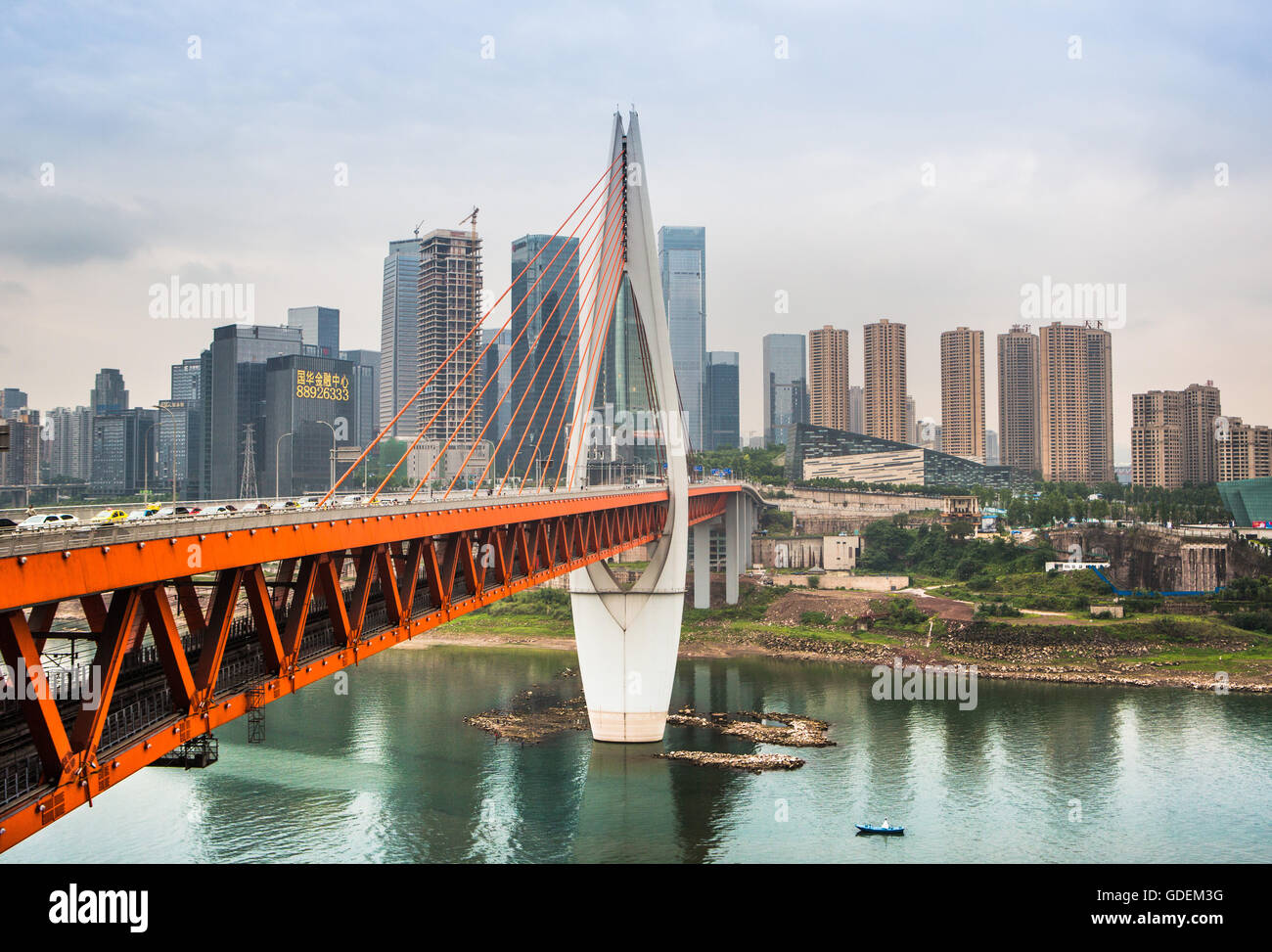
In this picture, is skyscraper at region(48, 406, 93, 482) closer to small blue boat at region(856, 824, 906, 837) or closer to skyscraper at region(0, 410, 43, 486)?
skyscraper at region(0, 410, 43, 486)

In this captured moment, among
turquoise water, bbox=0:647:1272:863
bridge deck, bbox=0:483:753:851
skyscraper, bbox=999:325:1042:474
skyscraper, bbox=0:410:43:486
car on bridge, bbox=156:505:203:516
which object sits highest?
skyscraper, bbox=999:325:1042:474

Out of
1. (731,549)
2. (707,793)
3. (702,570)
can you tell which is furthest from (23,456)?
(707,793)

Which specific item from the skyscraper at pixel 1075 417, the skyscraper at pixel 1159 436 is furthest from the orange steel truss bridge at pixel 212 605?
the skyscraper at pixel 1075 417

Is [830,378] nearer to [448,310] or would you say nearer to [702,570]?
[448,310]

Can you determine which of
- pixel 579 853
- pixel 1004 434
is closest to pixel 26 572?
pixel 579 853

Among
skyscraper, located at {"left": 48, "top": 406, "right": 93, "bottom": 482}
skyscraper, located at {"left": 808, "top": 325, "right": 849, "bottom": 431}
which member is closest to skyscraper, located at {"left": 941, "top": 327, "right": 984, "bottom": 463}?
skyscraper, located at {"left": 808, "top": 325, "right": 849, "bottom": 431}
